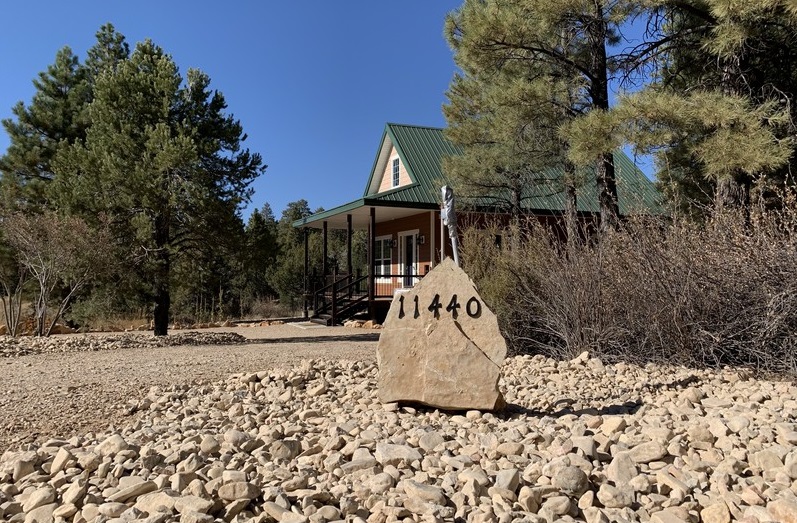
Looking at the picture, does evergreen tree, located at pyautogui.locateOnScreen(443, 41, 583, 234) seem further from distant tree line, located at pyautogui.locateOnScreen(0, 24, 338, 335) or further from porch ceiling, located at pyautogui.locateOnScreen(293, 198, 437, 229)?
distant tree line, located at pyautogui.locateOnScreen(0, 24, 338, 335)

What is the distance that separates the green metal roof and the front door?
198 cm

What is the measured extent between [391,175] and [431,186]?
3.52 m

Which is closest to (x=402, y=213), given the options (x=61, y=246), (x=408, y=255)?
(x=408, y=255)

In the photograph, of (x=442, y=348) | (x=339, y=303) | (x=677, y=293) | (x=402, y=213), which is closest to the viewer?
(x=442, y=348)

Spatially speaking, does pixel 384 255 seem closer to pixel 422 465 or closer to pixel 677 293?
pixel 677 293

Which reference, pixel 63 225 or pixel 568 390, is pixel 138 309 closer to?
pixel 63 225

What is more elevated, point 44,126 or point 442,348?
point 44,126

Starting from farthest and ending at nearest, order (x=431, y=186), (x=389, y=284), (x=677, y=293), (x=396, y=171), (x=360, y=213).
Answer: (x=389, y=284), (x=396, y=171), (x=360, y=213), (x=431, y=186), (x=677, y=293)

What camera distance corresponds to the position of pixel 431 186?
1691 centimetres

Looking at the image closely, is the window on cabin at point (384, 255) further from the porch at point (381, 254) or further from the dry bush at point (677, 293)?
the dry bush at point (677, 293)

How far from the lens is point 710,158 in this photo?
7.68 meters

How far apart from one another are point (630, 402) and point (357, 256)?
2698 cm

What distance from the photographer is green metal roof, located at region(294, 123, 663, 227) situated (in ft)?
45.9

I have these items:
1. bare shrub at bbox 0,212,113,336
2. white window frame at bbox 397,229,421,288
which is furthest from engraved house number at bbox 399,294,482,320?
white window frame at bbox 397,229,421,288
